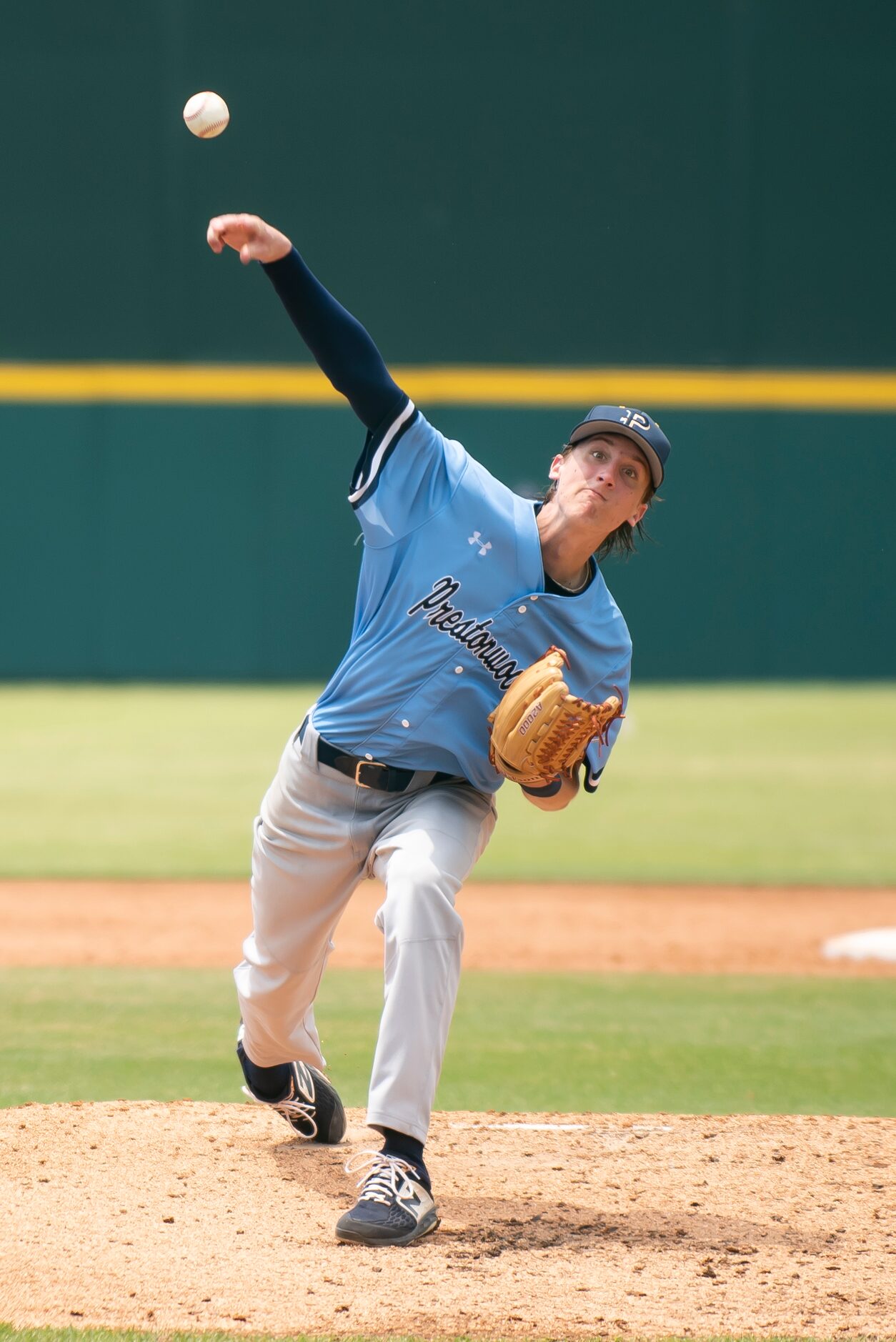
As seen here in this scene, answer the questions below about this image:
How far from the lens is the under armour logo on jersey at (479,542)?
309cm

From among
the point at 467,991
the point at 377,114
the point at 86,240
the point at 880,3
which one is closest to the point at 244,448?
the point at 86,240

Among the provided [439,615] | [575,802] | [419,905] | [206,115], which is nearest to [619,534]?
[439,615]

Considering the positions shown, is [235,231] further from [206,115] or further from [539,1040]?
[539,1040]

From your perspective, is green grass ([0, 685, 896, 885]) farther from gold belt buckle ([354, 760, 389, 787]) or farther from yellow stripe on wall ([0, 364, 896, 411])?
gold belt buckle ([354, 760, 389, 787])

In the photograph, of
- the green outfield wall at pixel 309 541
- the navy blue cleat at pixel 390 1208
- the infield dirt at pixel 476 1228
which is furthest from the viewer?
the green outfield wall at pixel 309 541

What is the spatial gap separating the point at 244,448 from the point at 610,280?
155 inches

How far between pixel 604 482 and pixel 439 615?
1.38 feet

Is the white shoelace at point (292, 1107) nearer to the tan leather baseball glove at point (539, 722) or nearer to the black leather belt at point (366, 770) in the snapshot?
the black leather belt at point (366, 770)

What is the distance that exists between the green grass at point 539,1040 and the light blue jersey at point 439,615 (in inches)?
53.0

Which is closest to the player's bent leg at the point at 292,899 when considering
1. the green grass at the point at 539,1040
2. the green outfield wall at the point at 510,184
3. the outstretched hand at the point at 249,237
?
the green grass at the point at 539,1040

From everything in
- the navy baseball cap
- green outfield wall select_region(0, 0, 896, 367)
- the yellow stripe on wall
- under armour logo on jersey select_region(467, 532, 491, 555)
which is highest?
green outfield wall select_region(0, 0, 896, 367)

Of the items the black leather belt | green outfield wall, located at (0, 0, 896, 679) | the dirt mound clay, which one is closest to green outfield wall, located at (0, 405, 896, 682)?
green outfield wall, located at (0, 0, 896, 679)

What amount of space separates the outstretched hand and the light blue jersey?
0.41 meters

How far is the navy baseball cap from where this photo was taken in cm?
309
